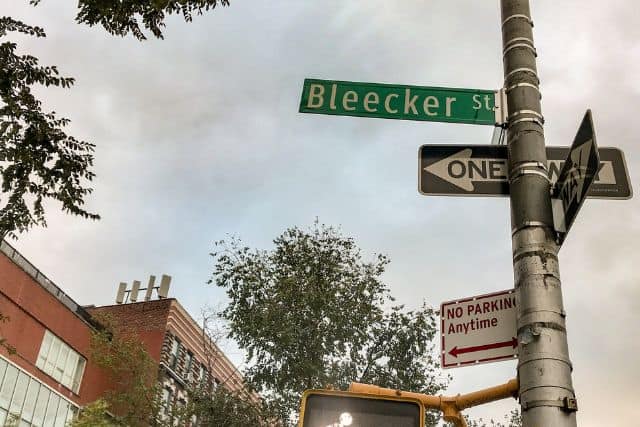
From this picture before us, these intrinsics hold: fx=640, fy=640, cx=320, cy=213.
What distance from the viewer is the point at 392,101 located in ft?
17.1

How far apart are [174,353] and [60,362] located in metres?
9.31

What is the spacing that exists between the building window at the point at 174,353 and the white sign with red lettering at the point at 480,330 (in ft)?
122

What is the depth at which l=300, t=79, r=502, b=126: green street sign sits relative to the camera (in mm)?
5027

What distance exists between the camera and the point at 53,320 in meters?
31.5

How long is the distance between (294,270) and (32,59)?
20054 mm

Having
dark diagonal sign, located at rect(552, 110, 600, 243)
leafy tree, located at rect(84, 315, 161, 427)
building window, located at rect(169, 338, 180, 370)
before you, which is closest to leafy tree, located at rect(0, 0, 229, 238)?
dark diagonal sign, located at rect(552, 110, 600, 243)

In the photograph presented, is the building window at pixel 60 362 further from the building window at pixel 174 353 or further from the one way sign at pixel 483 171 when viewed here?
the one way sign at pixel 483 171

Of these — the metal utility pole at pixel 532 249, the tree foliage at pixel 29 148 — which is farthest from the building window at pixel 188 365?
the metal utility pole at pixel 532 249

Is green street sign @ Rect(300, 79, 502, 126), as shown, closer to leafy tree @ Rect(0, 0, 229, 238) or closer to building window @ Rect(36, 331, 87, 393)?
leafy tree @ Rect(0, 0, 229, 238)

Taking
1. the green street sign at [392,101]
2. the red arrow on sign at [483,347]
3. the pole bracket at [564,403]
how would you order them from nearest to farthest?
the pole bracket at [564,403] < the red arrow on sign at [483,347] < the green street sign at [392,101]

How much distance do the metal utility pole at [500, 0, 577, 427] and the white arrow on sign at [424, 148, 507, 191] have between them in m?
0.18

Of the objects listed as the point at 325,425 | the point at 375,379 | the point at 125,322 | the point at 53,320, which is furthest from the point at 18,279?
the point at 325,425

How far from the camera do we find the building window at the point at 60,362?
3031 cm

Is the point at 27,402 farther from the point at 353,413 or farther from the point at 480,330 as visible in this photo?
the point at 480,330
